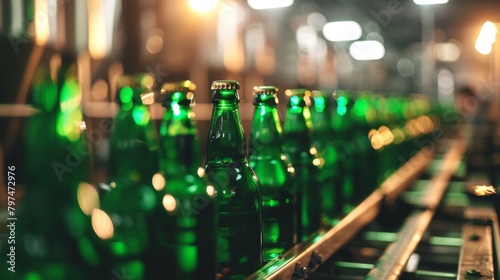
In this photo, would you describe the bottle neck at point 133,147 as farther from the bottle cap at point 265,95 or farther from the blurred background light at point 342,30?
the blurred background light at point 342,30

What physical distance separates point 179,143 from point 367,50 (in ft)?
46.5

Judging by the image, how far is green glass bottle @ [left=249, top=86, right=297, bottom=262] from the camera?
0.94 m

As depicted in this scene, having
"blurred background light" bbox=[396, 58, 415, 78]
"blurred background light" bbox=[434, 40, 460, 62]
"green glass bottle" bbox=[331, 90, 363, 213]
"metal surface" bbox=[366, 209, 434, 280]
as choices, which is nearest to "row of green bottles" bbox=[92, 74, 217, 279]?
"metal surface" bbox=[366, 209, 434, 280]

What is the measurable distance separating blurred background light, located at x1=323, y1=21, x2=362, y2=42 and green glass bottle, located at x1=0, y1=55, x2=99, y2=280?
1049 centimetres

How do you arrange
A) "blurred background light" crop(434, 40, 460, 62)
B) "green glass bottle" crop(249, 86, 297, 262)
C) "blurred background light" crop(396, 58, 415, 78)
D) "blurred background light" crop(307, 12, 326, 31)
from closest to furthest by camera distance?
"green glass bottle" crop(249, 86, 297, 262) → "blurred background light" crop(307, 12, 326, 31) → "blurred background light" crop(434, 40, 460, 62) → "blurred background light" crop(396, 58, 415, 78)

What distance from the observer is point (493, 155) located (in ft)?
9.05

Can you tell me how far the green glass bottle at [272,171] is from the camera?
0.94 m

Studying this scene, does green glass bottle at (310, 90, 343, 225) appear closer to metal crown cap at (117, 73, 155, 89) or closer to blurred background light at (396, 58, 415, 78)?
metal crown cap at (117, 73, 155, 89)

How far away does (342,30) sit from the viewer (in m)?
11.3

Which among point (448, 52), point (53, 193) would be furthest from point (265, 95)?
point (448, 52)

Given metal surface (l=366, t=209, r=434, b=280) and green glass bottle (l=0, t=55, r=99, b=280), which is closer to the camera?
green glass bottle (l=0, t=55, r=99, b=280)

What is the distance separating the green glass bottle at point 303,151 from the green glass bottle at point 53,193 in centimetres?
59

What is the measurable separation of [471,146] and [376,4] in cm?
388

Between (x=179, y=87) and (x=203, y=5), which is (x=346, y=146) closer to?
(x=179, y=87)
